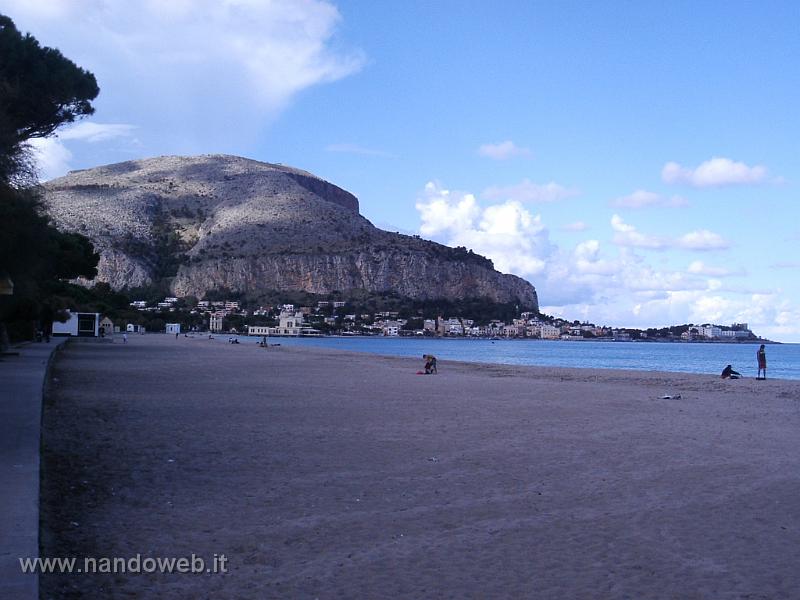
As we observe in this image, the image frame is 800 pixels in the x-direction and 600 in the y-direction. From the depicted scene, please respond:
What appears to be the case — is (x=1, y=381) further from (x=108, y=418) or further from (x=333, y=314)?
(x=333, y=314)

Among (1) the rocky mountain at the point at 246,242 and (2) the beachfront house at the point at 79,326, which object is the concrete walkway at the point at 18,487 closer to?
(2) the beachfront house at the point at 79,326

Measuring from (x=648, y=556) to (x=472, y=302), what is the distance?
16474cm

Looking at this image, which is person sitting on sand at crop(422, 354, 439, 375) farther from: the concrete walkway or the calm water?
the calm water

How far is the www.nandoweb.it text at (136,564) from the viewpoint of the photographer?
199 inches

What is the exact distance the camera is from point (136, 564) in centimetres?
523

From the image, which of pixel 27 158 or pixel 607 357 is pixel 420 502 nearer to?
pixel 27 158

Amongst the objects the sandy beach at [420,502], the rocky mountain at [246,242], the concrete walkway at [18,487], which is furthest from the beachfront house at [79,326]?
the rocky mountain at [246,242]

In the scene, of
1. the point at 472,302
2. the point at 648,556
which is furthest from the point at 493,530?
the point at 472,302

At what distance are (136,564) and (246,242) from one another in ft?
472

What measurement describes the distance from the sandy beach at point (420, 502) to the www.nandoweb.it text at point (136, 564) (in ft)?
0.27

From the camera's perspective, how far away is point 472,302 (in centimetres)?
16988

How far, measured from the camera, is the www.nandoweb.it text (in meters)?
5.05

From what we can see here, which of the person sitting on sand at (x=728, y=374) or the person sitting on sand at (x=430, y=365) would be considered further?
the person sitting on sand at (x=430, y=365)

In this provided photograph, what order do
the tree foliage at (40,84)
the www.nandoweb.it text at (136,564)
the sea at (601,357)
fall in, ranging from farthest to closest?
1. the sea at (601,357)
2. the tree foliage at (40,84)
3. the www.nandoweb.it text at (136,564)
